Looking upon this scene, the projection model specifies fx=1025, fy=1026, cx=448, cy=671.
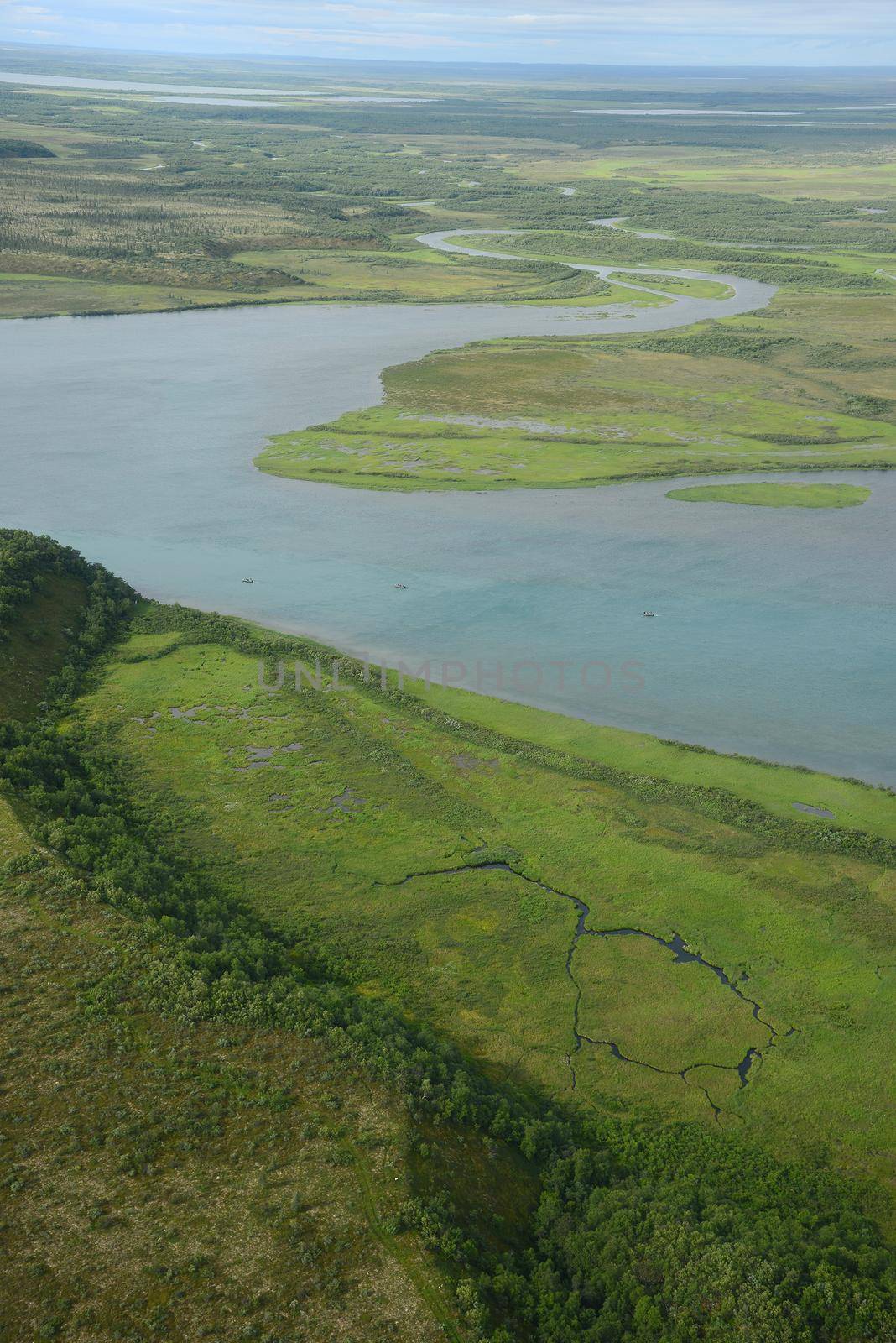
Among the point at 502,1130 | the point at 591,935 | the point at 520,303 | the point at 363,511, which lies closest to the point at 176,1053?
the point at 502,1130

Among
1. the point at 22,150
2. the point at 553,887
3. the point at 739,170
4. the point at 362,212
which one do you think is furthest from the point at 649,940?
the point at 739,170

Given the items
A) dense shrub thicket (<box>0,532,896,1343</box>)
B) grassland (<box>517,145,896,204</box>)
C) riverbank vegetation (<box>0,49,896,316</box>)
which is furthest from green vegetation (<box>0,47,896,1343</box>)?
grassland (<box>517,145,896,204</box>)

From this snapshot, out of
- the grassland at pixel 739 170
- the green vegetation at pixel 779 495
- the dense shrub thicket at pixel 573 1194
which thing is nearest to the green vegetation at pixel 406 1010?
the dense shrub thicket at pixel 573 1194

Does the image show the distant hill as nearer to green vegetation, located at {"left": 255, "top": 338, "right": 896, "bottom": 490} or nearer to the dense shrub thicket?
green vegetation, located at {"left": 255, "top": 338, "right": 896, "bottom": 490}

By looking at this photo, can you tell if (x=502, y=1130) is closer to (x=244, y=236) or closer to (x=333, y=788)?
(x=333, y=788)

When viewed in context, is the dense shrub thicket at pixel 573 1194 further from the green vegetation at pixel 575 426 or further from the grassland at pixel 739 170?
the grassland at pixel 739 170

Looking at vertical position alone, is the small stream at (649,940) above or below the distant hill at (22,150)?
below
